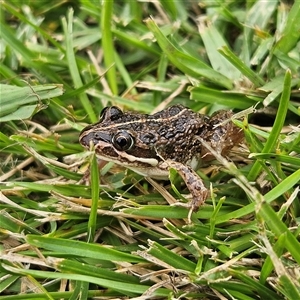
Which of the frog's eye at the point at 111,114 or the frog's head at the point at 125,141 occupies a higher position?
the frog's eye at the point at 111,114

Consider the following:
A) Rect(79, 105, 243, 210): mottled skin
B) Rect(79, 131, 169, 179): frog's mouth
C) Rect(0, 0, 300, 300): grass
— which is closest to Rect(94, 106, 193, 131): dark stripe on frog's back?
Rect(79, 105, 243, 210): mottled skin

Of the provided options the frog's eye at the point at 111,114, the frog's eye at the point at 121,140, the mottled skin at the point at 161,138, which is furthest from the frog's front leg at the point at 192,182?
the frog's eye at the point at 111,114

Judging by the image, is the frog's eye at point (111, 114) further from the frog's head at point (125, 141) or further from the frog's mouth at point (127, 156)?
the frog's mouth at point (127, 156)

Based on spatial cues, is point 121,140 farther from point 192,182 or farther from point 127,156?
point 192,182

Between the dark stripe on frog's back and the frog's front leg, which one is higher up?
the dark stripe on frog's back

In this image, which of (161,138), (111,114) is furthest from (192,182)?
(111,114)

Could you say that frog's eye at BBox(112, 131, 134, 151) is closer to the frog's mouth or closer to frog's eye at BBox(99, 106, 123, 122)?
the frog's mouth
